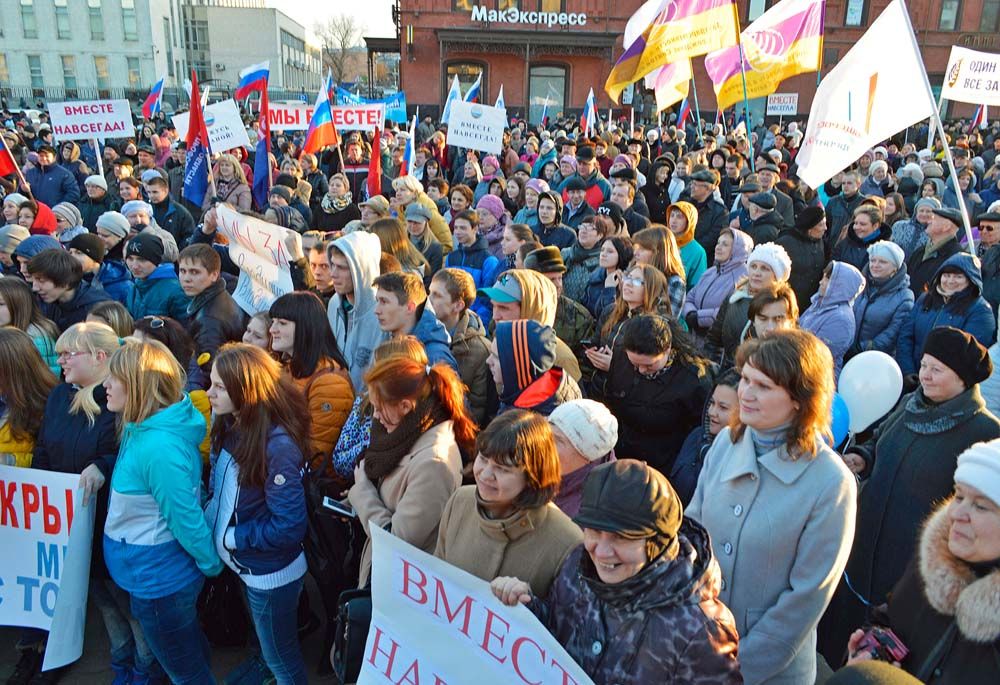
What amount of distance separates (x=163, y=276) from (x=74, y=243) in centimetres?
87

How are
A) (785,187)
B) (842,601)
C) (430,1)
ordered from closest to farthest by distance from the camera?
(842,601), (785,187), (430,1)

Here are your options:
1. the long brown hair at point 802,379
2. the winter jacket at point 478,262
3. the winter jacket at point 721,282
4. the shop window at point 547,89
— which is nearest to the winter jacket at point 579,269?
the winter jacket at point 478,262

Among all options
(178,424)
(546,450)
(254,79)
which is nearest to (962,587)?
(546,450)

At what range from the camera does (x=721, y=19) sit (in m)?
8.94

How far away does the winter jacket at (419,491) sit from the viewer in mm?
2754

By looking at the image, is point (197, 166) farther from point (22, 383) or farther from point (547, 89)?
point (547, 89)

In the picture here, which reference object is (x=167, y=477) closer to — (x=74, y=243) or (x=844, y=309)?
(x=74, y=243)

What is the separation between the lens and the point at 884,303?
5.48 m

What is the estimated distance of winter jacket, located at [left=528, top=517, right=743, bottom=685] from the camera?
6.22ft

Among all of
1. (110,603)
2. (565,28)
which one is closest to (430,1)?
(565,28)

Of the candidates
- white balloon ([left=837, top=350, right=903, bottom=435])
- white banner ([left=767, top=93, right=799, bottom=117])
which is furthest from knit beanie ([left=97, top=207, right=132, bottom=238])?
white banner ([left=767, top=93, right=799, bottom=117])

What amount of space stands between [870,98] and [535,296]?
293 centimetres

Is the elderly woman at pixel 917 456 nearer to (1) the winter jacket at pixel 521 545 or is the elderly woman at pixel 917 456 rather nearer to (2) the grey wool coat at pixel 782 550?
(2) the grey wool coat at pixel 782 550

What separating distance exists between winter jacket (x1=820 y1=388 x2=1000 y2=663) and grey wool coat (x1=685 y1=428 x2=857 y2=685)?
908mm
